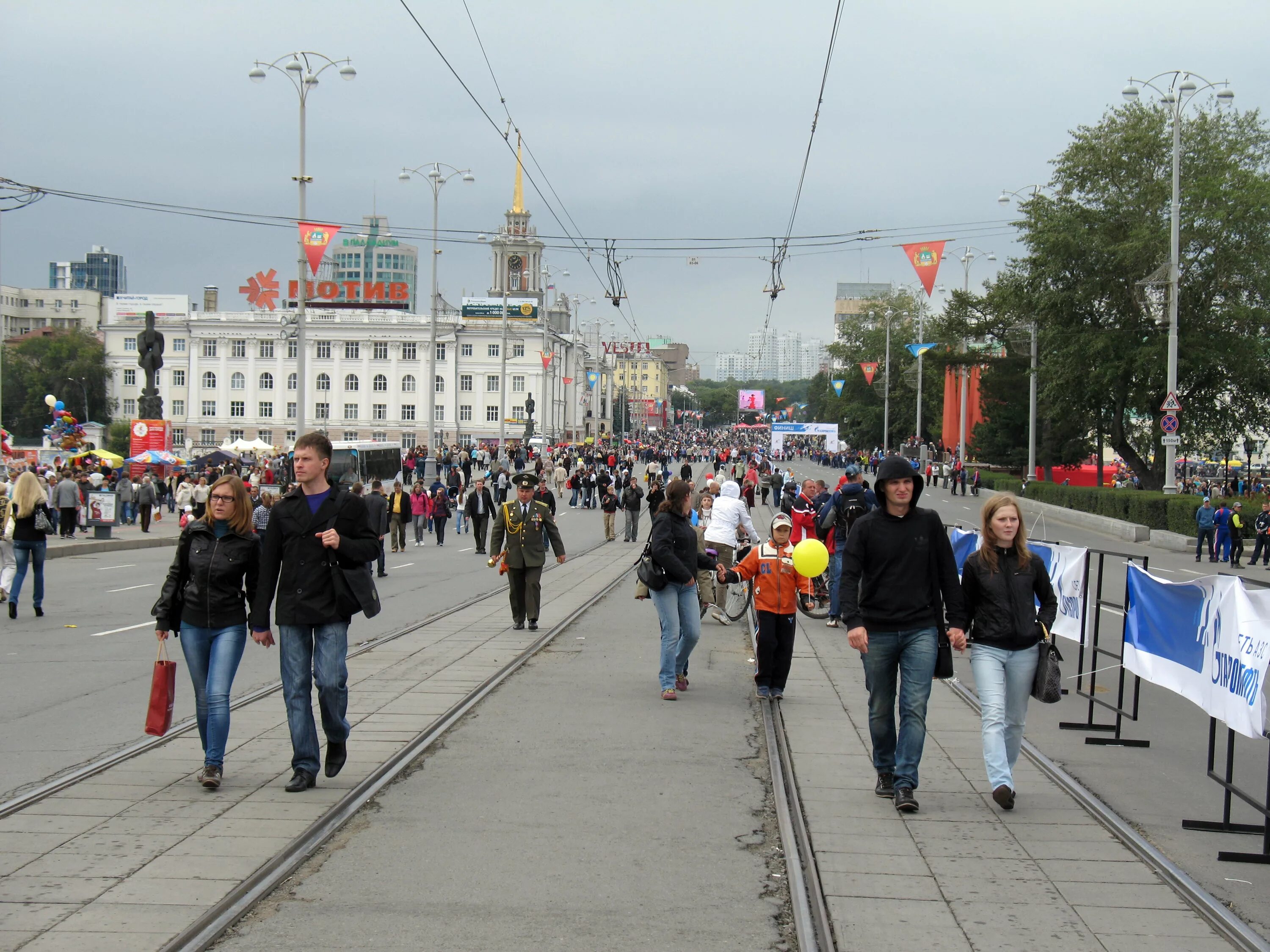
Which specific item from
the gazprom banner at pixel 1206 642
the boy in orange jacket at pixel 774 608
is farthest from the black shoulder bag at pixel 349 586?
the gazprom banner at pixel 1206 642

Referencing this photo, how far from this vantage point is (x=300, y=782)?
21.5ft

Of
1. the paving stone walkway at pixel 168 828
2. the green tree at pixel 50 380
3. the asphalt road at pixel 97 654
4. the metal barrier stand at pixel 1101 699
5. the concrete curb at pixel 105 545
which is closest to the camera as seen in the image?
the paving stone walkway at pixel 168 828

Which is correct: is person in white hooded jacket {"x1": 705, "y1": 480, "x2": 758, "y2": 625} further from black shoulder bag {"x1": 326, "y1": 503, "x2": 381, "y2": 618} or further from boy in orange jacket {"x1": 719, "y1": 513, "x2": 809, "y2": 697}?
black shoulder bag {"x1": 326, "y1": 503, "x2": 381, "y2": 618}

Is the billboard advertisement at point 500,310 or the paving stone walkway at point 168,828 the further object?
the billboard advertisement at point 500,310

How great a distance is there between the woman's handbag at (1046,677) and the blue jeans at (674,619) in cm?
356

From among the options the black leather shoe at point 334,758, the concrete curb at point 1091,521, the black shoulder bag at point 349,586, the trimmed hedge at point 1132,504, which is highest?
the black shoulder bag at point 349,586

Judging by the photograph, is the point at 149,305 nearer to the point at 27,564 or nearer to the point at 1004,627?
the point at 27,564

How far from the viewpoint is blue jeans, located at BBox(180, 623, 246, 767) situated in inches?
255

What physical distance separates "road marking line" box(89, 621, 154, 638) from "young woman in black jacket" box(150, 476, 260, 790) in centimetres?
748

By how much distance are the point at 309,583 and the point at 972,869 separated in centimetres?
353

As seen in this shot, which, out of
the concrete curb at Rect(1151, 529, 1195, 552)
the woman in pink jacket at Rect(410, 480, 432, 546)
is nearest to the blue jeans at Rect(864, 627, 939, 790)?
the woman in pink jacket at Rect(410, 480, 432, 546)

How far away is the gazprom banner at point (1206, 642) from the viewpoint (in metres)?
Answer: 6.00

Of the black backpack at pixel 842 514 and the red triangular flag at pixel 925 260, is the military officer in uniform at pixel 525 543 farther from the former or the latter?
the red triangular flag at pixel 925 260

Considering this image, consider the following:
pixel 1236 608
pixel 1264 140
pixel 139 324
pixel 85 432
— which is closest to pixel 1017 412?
pixel 1264 140
